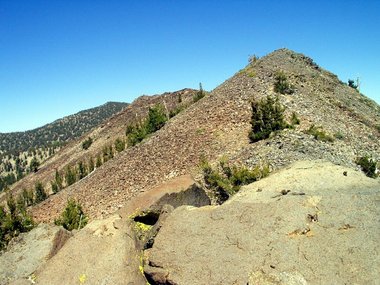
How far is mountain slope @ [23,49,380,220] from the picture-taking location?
25.6 metres

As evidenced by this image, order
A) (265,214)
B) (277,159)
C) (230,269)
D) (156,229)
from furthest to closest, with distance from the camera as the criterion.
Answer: (277,159), (156,229), (265,214), (230,269)

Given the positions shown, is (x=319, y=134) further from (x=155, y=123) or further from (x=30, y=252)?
(x=30, y=252)

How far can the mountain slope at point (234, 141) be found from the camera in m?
25.6

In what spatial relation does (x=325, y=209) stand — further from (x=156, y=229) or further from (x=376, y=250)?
(x=156, y=229)

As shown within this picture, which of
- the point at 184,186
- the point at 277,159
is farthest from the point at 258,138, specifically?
the point at 184,186

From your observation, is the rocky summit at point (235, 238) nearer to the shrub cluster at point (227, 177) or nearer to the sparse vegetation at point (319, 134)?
the shrub cluster at point (227, 177)

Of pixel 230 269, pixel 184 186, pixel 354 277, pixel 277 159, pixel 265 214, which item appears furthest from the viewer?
pixel 277 159

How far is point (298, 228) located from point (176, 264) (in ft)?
8.98

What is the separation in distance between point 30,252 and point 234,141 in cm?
2039

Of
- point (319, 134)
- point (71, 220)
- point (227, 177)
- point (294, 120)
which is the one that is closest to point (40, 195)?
point (71, 220)

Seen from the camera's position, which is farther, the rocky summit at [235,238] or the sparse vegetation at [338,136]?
the sparse vegetation at [338,136]

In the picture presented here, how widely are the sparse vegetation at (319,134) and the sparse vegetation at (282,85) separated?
7391 millimetres

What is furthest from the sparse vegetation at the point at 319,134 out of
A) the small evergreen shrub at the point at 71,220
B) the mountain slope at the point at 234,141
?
the small evergreen shrub at the point at 71,220

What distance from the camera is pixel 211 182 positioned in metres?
24.5
